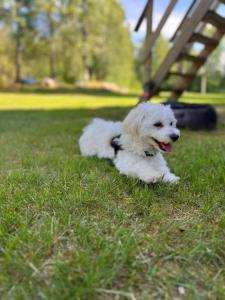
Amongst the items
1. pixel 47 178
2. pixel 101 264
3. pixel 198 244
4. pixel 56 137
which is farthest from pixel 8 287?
pixel 56 137

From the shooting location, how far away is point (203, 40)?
510cm

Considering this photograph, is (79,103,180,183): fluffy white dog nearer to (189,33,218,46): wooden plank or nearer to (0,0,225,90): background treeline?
(189,33,218,46): wooden plank

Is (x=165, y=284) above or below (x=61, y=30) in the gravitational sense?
below

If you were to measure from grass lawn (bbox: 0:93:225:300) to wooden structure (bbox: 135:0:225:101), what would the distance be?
8.47ft

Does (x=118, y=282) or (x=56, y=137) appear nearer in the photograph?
(x=118, y=282)

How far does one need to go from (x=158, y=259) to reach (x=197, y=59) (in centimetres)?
486

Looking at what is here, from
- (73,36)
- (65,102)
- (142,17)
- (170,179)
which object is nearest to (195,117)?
(142,17)

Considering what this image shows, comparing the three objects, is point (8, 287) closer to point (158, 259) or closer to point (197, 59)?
point (158, 259)

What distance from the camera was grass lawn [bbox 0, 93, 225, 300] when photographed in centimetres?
125

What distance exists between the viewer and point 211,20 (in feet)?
15.2

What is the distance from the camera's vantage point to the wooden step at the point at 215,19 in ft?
14.6

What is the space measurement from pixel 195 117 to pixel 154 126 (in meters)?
2.62

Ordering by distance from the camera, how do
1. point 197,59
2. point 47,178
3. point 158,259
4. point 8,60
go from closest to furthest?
point 158,259 → point 47,178 → point 197,59 → point 8,60

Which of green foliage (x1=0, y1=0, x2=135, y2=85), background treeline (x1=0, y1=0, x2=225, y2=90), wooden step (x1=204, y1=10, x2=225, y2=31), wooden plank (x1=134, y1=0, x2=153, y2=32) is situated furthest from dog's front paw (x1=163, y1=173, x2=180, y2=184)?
green foliage (x1=0, y1=0, x2=135, y2=85)
